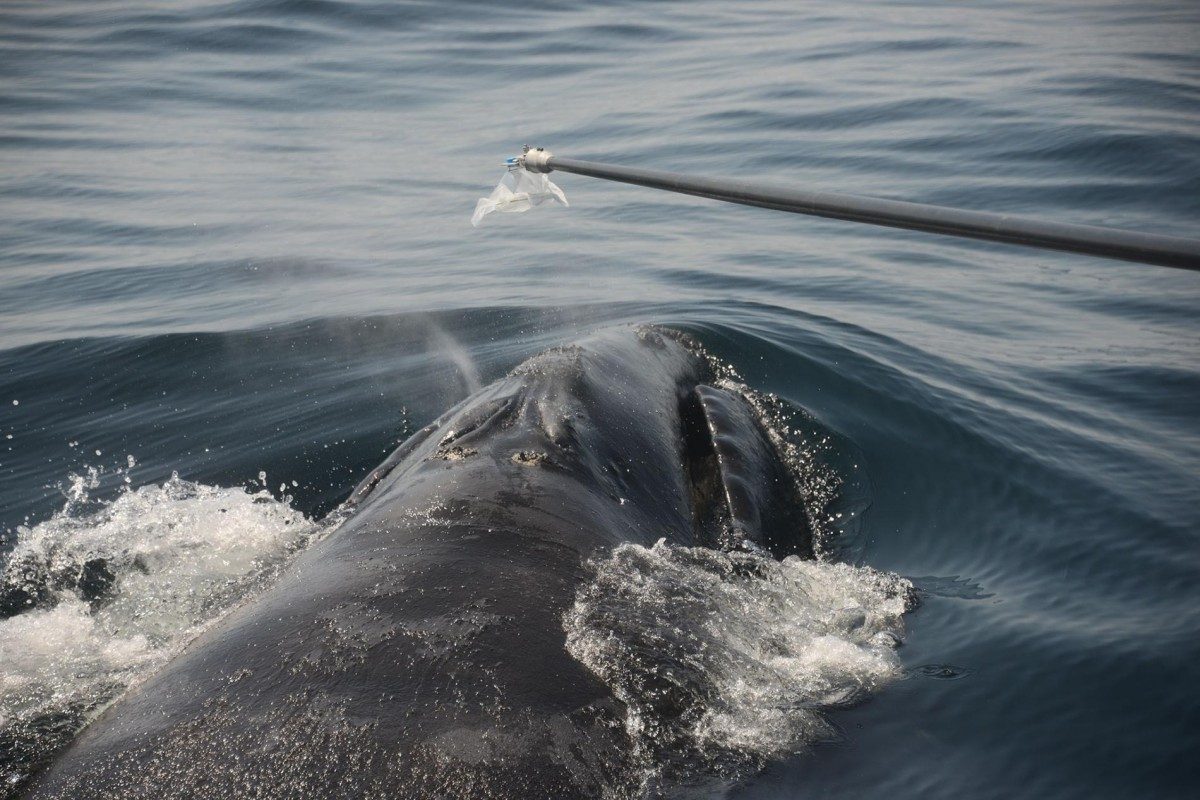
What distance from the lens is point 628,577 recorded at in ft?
12.6

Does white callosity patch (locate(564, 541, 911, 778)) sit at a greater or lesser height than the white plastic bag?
lesser

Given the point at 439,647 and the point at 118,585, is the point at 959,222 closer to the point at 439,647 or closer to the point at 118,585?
the point at 439,647

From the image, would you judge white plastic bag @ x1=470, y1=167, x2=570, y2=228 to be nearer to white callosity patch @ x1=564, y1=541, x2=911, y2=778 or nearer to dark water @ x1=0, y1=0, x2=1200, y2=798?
dark water @ x1=0, y1=0, x2=1200, y2=798

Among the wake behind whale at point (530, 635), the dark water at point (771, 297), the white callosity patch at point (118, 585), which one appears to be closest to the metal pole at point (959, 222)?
the wake behind whale at point (530, 635)

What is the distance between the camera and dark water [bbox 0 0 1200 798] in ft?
17.0

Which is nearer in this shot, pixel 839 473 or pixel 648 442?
pixel 648 442

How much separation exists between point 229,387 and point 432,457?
5525 mm

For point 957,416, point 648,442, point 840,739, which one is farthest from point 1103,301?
point 840,739

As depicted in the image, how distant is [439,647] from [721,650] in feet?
3.57

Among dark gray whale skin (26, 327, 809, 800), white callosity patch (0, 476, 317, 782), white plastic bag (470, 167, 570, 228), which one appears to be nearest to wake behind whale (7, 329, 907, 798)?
dark gray whale skin (26, 327, 809, 800)

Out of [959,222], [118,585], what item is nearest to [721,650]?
[959,222]

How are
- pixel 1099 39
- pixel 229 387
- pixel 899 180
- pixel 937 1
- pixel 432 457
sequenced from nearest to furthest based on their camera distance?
pixel 432 457 → pixel 229 387 → pixel 899 180 → pixel 1099 39 → pixel 937 1

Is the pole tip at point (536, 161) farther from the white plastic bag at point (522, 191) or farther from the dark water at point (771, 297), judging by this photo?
the dark water at point (771, 297)

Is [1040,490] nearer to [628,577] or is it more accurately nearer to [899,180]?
[628,577]
